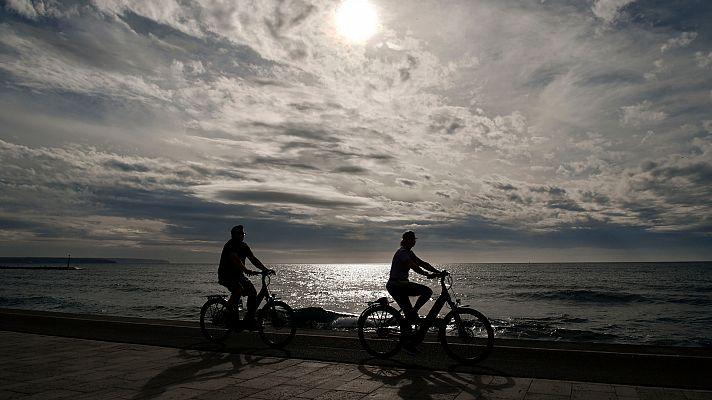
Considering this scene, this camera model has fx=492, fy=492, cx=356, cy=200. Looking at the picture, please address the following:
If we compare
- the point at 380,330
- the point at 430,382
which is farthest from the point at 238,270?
the point at 430,382

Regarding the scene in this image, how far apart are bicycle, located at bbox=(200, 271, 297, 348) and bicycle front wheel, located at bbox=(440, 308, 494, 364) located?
2.89m

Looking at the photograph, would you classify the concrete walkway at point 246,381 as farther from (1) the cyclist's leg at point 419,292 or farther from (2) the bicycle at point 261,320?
(1) the cyclist's leg at point 419,292

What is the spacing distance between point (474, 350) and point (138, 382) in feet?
15.5

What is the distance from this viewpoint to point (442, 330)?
24.7 feet

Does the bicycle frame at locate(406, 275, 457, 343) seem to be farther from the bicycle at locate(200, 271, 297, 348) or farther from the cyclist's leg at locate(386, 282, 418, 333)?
the bicycle at locate(200, 271, 297, 348)

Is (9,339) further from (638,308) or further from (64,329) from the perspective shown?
(638,308)

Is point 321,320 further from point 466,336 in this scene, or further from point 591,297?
point 591,297

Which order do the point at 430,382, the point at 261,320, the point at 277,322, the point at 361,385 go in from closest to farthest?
the point at 361,385 → the point at 430,382 → the point at 261,320 → the point at 277,322

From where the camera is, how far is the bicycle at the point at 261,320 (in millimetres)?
9008

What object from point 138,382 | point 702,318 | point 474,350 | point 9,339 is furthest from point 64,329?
point 702,318

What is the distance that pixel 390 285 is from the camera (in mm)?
8188

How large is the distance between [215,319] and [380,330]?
348 cm

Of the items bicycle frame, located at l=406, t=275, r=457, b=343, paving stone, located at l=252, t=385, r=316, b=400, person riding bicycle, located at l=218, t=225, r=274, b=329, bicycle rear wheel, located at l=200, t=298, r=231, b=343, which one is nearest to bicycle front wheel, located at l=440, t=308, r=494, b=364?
bicycle frame, located at l=406, t=275, r=457, b=343

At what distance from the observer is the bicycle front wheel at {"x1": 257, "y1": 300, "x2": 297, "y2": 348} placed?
29.5 feet
